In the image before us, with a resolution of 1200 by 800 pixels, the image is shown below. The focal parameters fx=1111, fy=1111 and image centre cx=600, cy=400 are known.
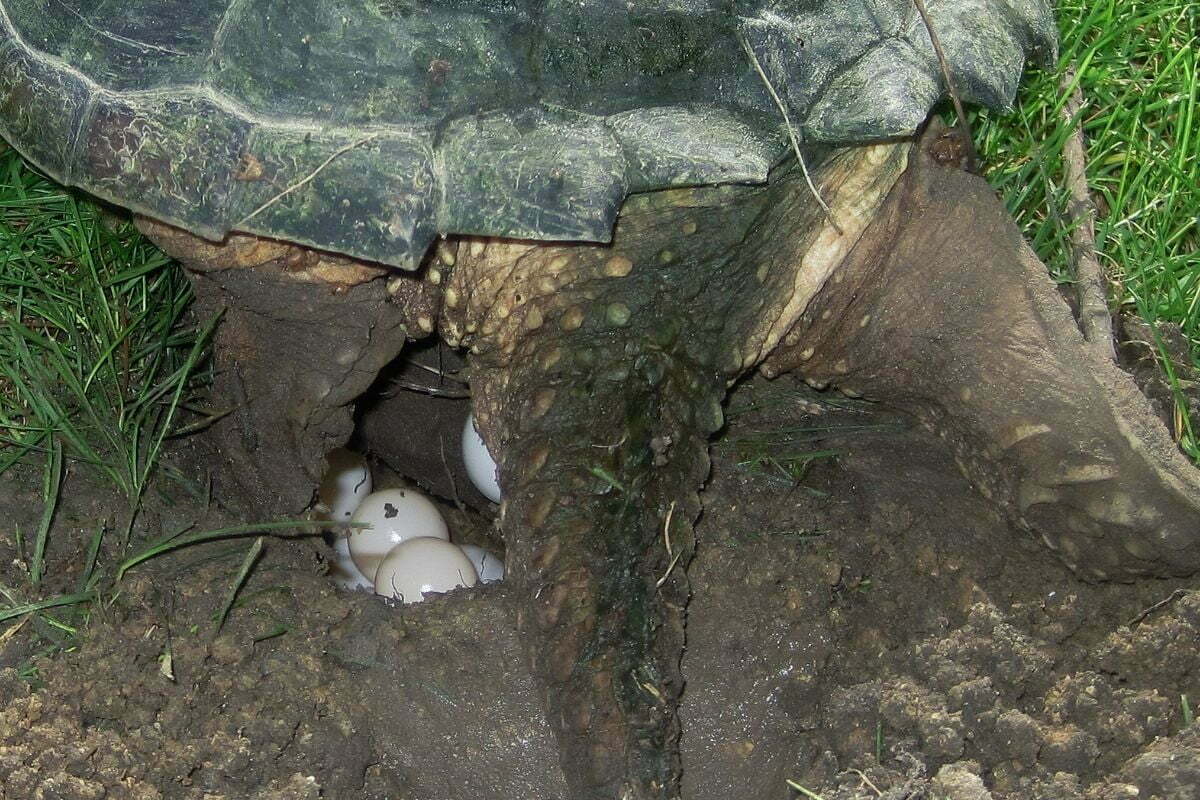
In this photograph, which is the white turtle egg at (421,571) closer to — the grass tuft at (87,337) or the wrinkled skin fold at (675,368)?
the wrinkled skin fold at (675,368)

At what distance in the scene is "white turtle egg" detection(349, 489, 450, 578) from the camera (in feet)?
8.17

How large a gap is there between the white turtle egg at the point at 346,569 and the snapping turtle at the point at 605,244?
0.55m

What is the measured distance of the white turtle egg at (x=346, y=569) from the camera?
2561mm

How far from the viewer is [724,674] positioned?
195cm

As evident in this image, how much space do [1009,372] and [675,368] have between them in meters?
0.56

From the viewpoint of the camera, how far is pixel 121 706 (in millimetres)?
1771

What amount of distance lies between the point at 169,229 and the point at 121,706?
76 centimetres

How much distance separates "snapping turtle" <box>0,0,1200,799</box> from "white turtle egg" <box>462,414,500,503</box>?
1.57ft

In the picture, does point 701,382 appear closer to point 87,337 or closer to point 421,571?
point 421,571

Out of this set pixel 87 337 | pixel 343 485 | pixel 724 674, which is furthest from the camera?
pixel 343 485

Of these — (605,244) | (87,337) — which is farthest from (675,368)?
(87,337)

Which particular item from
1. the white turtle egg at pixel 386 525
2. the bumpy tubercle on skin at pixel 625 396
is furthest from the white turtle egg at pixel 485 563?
the bumpy tubercle on skin at pixel 625 396

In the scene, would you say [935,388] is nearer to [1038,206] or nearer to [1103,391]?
[1103,391]

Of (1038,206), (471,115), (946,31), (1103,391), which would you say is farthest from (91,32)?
(1038,206)
